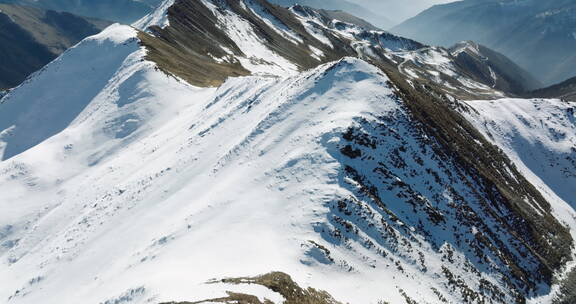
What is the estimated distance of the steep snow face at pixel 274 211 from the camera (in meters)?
21.4

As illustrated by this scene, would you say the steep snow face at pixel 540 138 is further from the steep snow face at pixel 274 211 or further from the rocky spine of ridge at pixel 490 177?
the steep snow face at pixel 274 211

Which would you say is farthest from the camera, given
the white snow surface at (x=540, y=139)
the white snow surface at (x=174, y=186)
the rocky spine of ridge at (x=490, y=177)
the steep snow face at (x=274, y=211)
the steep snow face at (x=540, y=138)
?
the steep snow face at (x=540, y=138)

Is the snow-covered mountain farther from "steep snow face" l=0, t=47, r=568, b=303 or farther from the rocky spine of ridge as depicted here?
the rocky spine of ridge

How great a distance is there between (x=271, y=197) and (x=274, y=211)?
4.92ft

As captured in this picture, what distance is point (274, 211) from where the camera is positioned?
24.7 meters

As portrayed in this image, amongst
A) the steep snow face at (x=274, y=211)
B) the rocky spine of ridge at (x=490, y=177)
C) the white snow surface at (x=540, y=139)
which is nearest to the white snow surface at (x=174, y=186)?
the steep snow face at (x=274, y=211)

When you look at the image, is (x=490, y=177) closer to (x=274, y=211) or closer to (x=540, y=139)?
(x=274, y=211)

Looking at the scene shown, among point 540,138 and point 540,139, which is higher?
point 540,138

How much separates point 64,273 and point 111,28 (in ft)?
203

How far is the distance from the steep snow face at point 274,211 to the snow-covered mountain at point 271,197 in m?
0.14

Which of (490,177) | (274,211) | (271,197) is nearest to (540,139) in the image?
(490,177)

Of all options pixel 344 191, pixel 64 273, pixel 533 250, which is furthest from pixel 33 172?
pixel 533 250

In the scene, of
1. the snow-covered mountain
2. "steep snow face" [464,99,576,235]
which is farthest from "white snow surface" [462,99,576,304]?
the snow-covered mountain

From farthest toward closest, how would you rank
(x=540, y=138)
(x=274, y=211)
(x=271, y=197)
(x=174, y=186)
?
(x=540, y=138), (x=174, y=186), (x=271, y=197), (x=274, y=211)
